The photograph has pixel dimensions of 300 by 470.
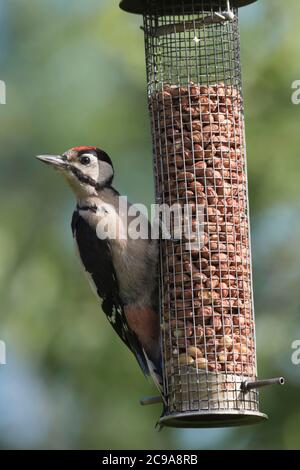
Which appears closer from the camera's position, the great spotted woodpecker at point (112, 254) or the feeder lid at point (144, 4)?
the feeder lid at point (144, 4)

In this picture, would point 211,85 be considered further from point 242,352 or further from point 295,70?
point 295,70

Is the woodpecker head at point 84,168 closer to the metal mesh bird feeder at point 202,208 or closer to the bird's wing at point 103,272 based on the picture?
the bird's wing at point 103,272

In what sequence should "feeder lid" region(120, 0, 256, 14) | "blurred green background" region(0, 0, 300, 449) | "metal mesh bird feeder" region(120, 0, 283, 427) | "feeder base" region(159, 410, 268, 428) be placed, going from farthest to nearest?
"blurred green background" region(0, 0, 300, 449)
"feeder lid" region(120, 0, 256, 14)
"metal mesh bird feeder" region(120, 0, 283, 427)
"feeder base" region(159, 410, 268, 428)

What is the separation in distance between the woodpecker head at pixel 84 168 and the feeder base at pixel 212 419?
5.10 feet

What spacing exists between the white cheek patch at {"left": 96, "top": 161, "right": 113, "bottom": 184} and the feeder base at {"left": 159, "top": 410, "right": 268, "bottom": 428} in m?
1.57

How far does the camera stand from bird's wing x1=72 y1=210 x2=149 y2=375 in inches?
351

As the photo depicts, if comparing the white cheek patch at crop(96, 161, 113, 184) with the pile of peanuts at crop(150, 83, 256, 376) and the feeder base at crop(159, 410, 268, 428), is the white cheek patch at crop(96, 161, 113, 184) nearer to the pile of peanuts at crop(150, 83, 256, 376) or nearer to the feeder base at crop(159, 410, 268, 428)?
Result: the pile of peanuts at crop(150, 83, 256, 376)

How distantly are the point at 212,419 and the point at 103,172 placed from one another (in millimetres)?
1704

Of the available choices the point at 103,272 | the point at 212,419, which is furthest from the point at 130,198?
the point at 212,419

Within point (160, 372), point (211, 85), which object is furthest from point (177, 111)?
point (160, 372)

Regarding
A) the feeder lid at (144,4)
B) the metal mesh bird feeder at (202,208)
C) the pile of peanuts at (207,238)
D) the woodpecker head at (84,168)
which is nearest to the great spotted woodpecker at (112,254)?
the woodpecker head at (84,168)

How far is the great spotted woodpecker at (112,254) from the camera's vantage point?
8742 mm

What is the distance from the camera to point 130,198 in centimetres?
1115

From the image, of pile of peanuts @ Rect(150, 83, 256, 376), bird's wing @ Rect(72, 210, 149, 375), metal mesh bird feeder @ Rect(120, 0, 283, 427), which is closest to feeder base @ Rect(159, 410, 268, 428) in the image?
metal mesh bird feeder @ Rect(120, 0, 283, 427)
